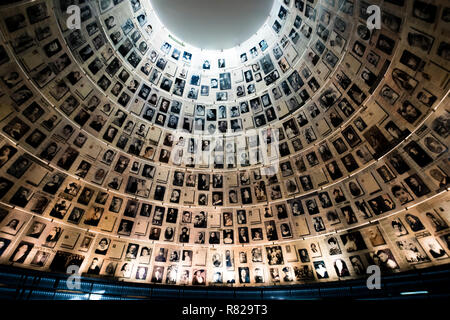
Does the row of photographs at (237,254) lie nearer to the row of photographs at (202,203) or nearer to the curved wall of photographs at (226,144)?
the curved wall of photographs at (226,144)

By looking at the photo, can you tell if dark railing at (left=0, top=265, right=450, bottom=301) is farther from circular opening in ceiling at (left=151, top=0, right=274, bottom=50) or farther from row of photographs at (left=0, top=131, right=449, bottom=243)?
circular opening in ceiling at (left=151, top=0, right=274, bottom=50)

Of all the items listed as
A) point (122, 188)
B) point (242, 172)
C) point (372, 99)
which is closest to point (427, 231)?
point (372, 99)

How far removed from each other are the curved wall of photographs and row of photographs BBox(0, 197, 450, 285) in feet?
0.21

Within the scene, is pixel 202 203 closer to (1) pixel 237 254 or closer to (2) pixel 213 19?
(1) pixel 237 254

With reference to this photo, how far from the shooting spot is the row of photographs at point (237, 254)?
10.3 meters

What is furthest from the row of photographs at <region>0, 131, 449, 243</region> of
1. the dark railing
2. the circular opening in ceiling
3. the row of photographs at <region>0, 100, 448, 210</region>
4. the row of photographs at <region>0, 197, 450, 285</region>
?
the circular opening in ceiling

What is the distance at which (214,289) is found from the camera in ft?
42.8

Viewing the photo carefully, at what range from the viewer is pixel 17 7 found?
9344mm

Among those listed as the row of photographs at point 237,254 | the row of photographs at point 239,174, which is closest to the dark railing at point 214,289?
the row of photographs at point 237,254

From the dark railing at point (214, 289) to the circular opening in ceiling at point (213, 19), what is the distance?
14.4m

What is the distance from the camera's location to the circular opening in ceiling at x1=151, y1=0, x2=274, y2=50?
565 inches

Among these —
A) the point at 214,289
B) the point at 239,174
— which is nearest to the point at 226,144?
the point at 239,174

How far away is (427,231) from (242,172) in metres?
9.05

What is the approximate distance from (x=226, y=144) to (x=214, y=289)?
26.8 ft
